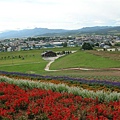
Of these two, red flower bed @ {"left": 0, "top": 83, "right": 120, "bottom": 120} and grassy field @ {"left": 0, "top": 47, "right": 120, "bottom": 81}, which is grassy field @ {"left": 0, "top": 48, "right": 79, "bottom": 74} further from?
red flower bed @ {"left": 0, "top": 83, "right": 120, "bottom": 120}

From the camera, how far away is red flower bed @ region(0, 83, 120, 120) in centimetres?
827

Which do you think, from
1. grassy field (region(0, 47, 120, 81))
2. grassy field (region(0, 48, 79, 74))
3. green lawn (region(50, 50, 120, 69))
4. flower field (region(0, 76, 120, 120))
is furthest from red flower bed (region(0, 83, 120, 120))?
green lawn (region(50, 50, 120, 69))

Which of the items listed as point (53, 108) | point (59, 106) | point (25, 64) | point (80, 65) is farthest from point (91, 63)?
point (53, 108)

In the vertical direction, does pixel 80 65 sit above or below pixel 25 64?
above

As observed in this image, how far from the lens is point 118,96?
1090cm

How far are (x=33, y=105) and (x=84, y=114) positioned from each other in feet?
7.27

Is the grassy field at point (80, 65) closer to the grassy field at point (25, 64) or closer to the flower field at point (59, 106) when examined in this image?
the grassy field at point (25, 64)

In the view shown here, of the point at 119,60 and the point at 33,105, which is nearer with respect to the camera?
the point at 33,105

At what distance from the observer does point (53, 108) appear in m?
9.02

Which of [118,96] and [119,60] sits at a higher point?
[118,96]

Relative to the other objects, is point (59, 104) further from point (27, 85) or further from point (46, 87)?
point (27, 85)

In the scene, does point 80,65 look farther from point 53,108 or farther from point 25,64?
point 53,108

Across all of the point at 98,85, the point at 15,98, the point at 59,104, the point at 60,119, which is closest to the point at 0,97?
the point at 15,98

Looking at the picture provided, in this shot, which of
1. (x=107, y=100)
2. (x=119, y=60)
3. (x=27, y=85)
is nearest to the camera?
(x=107, y=100)
